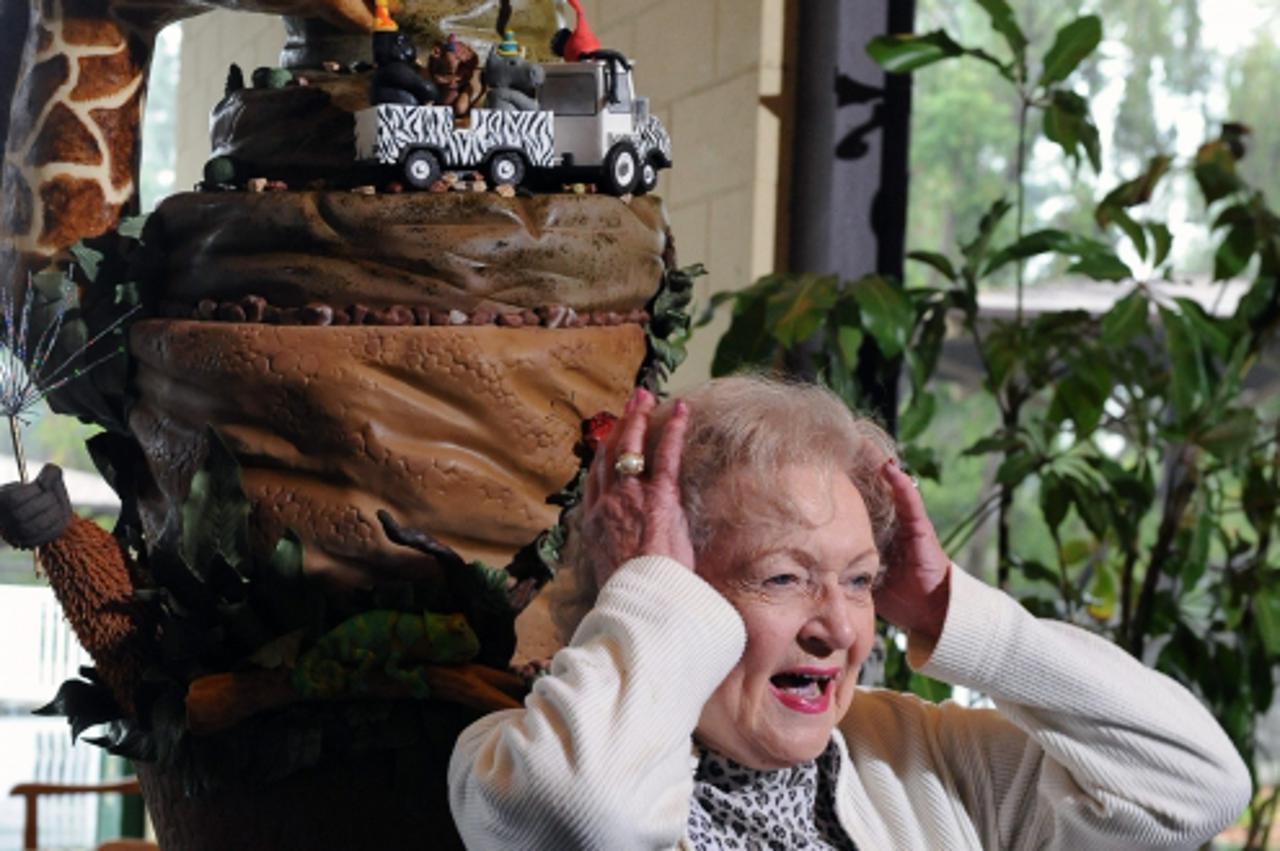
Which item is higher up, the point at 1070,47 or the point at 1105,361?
the point at 1070,47

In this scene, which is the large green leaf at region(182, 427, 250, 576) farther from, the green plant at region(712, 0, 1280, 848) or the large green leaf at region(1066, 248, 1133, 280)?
the large green leaf at region(1066, 248, 1133, 280)

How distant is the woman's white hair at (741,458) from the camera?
1.55m

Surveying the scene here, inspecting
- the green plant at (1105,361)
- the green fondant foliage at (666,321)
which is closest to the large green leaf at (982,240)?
the green plant at (1105,361)

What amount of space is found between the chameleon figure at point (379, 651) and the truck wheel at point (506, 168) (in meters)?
0.40

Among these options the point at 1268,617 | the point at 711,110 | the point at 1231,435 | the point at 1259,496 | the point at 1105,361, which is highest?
the point at 711,110

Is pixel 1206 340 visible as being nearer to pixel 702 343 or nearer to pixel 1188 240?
pixel 702 343

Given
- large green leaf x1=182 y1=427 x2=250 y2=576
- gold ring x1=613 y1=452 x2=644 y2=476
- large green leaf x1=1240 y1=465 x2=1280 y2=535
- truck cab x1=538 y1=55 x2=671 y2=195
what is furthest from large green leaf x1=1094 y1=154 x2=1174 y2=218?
large green leaf x1=182 y1=427 x2=250 y2=576

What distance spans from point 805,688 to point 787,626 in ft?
0.22

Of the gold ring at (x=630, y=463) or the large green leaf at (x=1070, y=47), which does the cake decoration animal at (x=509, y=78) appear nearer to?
the gold ring at (x=630, y=463)

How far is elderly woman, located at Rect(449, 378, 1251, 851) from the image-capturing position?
4.55ft

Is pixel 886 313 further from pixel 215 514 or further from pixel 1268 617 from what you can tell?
pixel 215 514

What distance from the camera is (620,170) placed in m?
1.71

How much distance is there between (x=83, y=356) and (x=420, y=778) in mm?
523

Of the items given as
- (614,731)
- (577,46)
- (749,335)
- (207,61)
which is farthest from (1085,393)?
(207,61)
